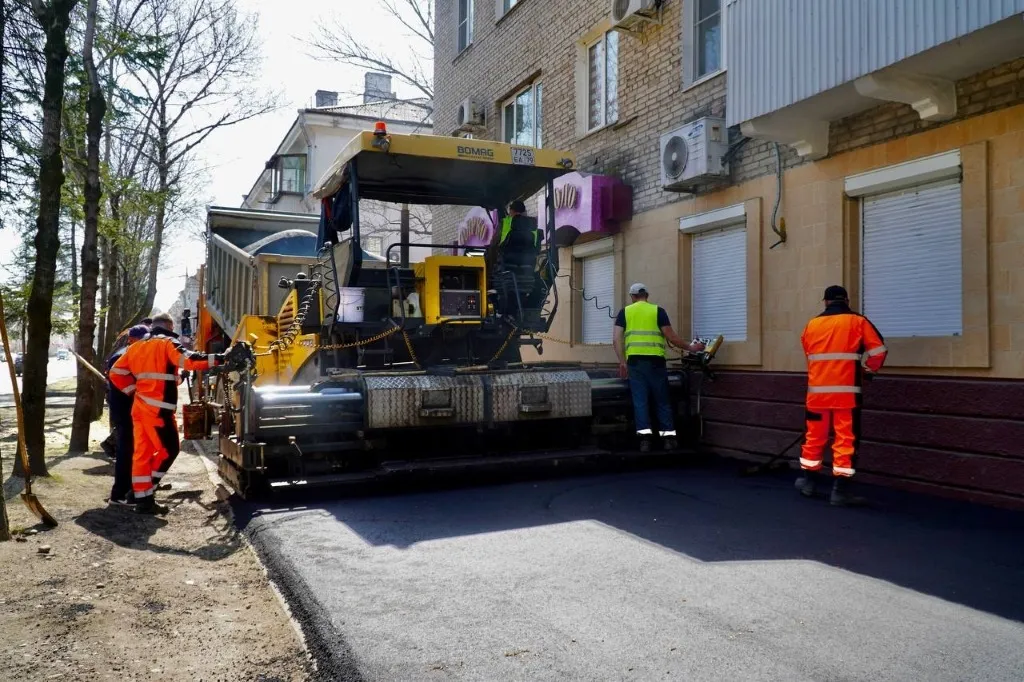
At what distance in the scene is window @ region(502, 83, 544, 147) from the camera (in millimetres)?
13922

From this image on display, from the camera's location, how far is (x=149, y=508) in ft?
21.9

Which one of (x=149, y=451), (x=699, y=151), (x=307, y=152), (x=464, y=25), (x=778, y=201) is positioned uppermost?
(x=307, y=152)

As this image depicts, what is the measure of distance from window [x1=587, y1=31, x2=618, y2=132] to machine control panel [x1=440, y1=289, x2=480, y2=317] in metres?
A: 4.97

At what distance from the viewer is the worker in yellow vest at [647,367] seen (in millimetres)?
7988

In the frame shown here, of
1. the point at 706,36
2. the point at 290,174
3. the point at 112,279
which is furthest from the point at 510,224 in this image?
the point at 290,174

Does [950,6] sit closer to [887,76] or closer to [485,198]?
[887,76]

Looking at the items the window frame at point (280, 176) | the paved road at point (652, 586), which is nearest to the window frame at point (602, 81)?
the paved road at point (652, 586)

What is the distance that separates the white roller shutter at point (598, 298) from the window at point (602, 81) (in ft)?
6.31

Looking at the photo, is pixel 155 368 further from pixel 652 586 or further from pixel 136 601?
pixel 652 586

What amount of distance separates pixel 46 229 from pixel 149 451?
256cm

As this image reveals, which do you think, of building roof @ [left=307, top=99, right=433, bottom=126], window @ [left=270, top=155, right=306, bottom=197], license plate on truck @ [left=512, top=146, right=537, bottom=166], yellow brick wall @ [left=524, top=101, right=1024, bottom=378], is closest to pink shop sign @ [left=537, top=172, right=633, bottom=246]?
yellow brick wall @ [left=524, top=101, right=1024, bottom=378]

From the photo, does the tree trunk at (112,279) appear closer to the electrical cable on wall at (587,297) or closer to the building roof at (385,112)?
the electrical cable on wall at (587,297)

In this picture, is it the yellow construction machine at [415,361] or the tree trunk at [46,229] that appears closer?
the yellow construction machine at [415,361]

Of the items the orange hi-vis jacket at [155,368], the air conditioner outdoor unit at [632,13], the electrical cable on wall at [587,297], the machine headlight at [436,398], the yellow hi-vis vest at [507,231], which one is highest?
the air conditioner outdoor unit at [632,13]
